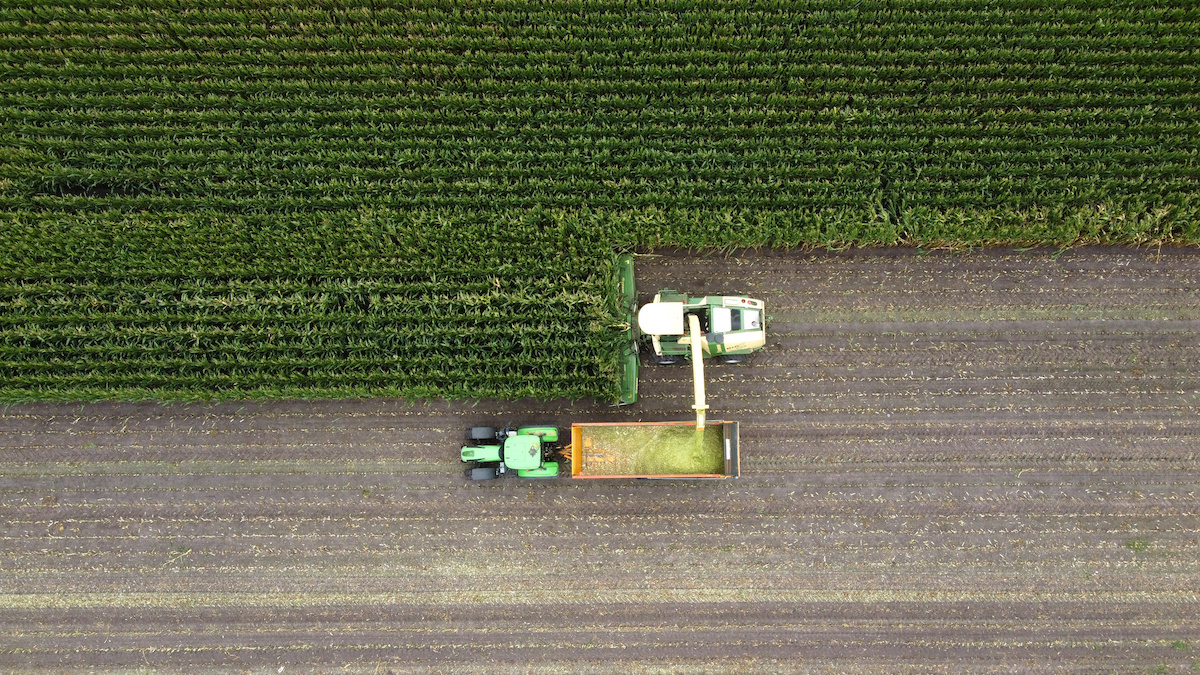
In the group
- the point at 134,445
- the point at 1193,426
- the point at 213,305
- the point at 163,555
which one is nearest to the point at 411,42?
the point at 213,305

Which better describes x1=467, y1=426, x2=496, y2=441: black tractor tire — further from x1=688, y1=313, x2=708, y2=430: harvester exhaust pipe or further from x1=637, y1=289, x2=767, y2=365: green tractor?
x1=688, y1=313, x2=708, y2=430: harvester exhaust pipe

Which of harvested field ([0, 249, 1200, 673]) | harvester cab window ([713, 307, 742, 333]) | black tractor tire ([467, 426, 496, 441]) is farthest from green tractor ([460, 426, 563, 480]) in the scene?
harvester cab window ([713, 307, 742, 333])

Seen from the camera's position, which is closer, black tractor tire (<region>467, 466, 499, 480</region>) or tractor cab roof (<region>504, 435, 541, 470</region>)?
tractor cab roof (<region>504, 435, 541, 470</region>)

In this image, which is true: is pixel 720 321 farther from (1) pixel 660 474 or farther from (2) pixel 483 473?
(2) pixel 483 473

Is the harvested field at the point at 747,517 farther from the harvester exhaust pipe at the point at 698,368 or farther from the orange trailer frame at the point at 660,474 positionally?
the harvester exhaust pipe at the point at 698,368

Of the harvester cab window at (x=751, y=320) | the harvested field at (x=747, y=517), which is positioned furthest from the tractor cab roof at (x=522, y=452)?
the harvester cab window at (x=751, y=320)

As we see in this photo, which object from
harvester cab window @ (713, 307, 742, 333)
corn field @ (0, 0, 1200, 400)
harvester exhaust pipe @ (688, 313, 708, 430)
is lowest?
harvester exhaust pipe @ (688, 313, 708, 430)

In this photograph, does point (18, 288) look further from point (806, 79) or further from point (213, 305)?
point (806, 79)
